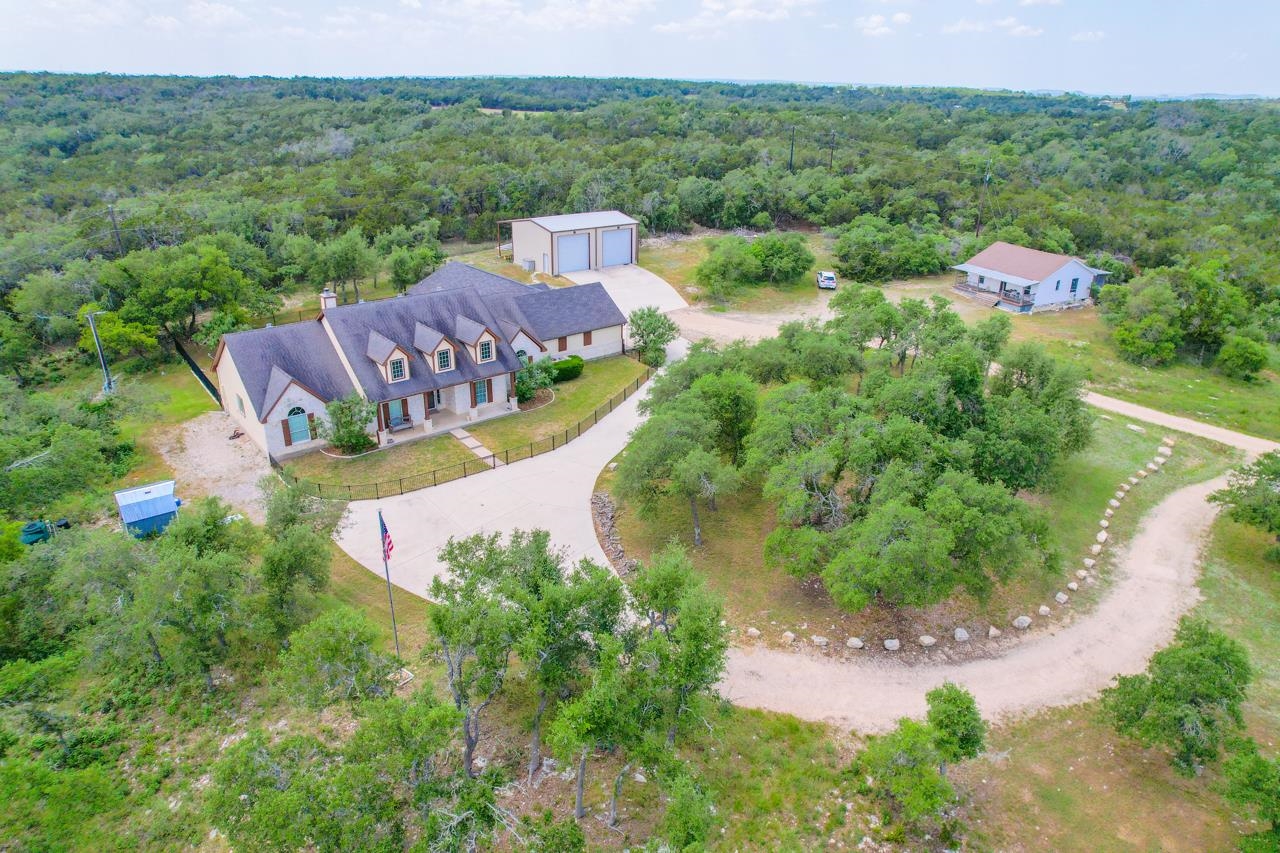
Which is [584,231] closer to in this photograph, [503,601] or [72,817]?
[503,601]

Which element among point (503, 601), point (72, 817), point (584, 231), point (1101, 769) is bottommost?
point (1101, 769)

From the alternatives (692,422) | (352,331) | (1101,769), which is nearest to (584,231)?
(352,331)

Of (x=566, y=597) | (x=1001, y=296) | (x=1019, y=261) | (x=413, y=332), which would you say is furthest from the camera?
(x=1019, y=261)

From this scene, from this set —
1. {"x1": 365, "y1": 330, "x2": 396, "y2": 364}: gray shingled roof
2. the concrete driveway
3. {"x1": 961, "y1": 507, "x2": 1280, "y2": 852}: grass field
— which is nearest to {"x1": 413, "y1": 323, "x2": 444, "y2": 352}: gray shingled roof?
{"x1": 365, "y1": 330, "x2": 396, "y2": 364}: gray shingled roof

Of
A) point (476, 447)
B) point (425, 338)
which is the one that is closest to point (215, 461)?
point (425, 338)

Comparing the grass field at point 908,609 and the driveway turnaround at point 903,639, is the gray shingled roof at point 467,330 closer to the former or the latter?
the driveway turnaround at point 903,639

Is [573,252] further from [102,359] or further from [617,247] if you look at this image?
[102,359]
